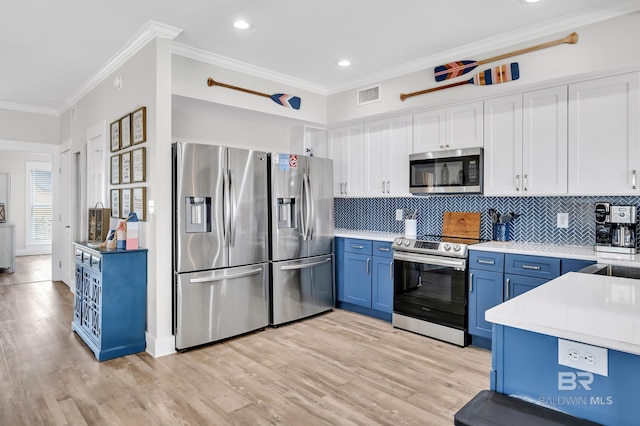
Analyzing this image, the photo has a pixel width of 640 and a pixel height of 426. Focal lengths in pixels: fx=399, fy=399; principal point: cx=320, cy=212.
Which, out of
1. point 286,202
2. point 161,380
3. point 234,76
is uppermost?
point 234,76

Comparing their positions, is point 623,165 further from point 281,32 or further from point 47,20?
point 47,20

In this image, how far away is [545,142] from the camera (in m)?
3.39

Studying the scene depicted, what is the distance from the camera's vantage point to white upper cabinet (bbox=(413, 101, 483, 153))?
12.5 ft

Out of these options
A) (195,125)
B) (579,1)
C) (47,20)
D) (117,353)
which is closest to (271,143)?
(195,125)

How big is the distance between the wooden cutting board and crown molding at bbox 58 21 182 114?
10.4 feet

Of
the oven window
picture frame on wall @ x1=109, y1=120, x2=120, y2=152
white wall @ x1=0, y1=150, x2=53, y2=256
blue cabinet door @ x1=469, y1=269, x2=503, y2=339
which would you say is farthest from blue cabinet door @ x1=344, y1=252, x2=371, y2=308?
white wall @ x1=0, y1=150, x2=53, y2=256

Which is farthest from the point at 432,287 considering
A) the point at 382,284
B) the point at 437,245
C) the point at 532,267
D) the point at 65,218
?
the point at 65,218

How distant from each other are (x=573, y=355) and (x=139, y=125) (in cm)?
350

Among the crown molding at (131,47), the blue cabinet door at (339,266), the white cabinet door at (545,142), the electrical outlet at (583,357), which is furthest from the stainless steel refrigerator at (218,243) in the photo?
the electrical outlet at (583,357)

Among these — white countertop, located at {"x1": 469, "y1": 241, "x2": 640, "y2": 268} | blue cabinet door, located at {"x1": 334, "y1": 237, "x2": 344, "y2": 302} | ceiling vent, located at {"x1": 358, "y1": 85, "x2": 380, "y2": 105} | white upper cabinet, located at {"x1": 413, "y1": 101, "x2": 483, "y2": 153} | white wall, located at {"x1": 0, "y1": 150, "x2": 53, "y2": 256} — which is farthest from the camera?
white wall, located at {"x1": 0, "y1": 150, "x2": 53, "y2": 256}

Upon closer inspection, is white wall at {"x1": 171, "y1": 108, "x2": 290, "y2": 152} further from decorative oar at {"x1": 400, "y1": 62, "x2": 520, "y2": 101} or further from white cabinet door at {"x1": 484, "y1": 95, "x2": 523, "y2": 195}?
white cabinet door at {"x1": 484, "y1": 95, "x2": 523, "y2": 195}

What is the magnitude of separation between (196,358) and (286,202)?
174 cm

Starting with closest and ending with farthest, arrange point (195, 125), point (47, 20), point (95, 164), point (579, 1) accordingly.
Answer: point (579, 1)
point (47, 20)
point (195, 125)
point (95, 164)

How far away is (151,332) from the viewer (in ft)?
11.1
